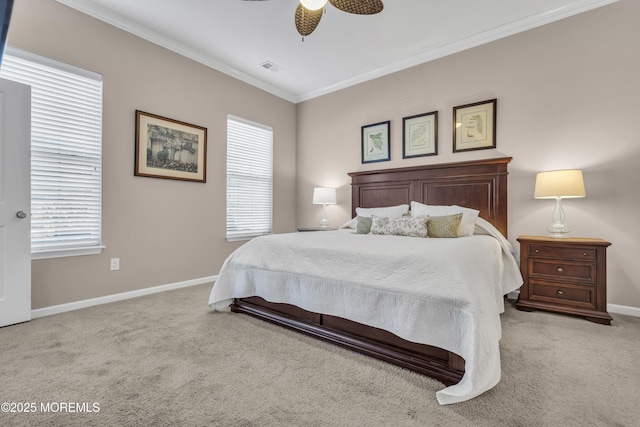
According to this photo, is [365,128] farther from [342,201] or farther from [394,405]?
[394,405]

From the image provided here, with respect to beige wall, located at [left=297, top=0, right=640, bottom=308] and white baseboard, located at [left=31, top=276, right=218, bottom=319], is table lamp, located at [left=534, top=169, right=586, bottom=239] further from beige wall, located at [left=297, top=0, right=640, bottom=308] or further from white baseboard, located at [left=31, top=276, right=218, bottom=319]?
white baseboard, located at [left=31, top=276, right=218, bottom=319]

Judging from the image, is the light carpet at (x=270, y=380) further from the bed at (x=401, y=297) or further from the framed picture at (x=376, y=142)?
the framed picture at (x=376, y=142)

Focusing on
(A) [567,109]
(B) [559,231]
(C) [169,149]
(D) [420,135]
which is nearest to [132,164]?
(C) [169,149]

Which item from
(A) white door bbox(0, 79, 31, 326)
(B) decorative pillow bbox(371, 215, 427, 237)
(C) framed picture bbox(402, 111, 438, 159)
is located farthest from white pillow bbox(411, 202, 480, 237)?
(A) white door bbox(0, 79, 31, 326)

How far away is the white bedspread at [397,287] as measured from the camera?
1.55 m

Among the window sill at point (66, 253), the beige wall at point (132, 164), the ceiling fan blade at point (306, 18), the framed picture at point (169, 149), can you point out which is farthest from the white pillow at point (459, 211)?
the window sill at point (66, 253)

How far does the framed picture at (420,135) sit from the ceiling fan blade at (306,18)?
185 cm

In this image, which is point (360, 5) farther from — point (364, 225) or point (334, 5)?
point (364, 225)

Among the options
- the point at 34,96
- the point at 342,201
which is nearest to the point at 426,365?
the point at 342,201

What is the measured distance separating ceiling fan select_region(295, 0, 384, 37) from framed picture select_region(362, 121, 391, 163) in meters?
1.86

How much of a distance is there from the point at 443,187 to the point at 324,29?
2.25m

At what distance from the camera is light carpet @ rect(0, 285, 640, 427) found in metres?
1.40

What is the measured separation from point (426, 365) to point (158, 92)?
148 inches

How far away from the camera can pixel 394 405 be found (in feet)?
4.87
